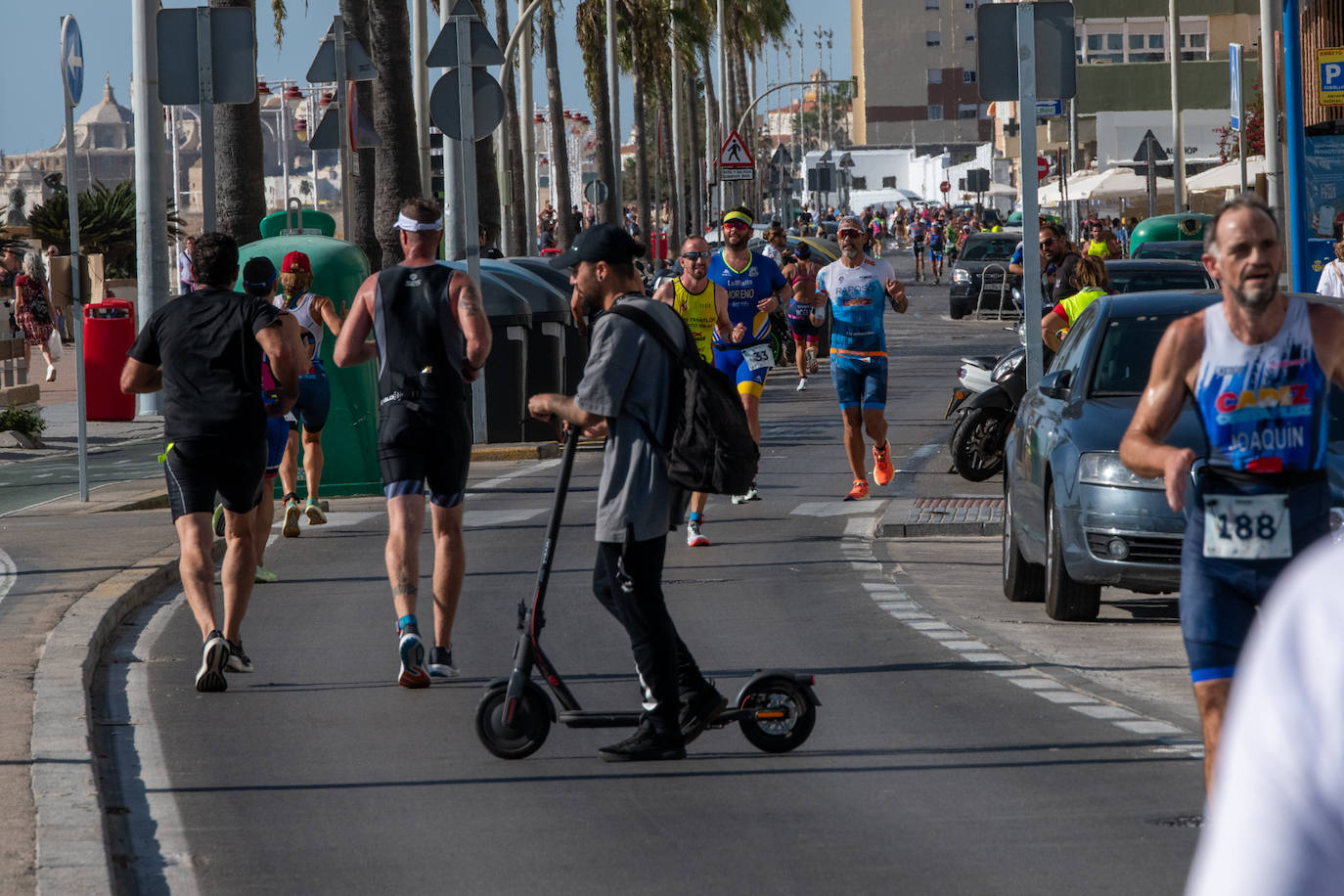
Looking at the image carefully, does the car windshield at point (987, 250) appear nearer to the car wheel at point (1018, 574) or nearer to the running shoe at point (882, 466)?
the running shoe at point (882, 466)

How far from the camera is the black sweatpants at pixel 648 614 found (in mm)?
6961

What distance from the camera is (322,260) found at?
15.5m

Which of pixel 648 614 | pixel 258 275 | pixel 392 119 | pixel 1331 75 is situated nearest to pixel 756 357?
pixel 258 275

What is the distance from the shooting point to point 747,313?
1484cm

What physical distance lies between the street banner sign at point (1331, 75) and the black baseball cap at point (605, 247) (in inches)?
556

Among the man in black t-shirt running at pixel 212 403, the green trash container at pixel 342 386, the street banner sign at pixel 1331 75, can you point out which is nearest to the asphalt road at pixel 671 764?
the man in black t-shirt running at pixel 212 403

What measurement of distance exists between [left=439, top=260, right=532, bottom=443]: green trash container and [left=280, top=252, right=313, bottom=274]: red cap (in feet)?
18.4

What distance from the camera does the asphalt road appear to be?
5.83 metres

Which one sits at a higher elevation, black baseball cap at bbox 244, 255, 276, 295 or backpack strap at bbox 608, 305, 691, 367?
black baseball cap at bbox 244, 255, 276, 295

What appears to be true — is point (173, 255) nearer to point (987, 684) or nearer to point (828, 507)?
point (828, 507)

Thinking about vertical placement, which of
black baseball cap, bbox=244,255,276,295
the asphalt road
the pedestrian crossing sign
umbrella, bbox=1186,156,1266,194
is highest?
the pedestrian crossing sign

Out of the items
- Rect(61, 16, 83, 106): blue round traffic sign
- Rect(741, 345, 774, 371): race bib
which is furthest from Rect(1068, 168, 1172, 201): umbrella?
Rect(61, 16, 83, 106): blue round traffic sign

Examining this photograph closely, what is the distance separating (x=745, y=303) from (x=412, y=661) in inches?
258

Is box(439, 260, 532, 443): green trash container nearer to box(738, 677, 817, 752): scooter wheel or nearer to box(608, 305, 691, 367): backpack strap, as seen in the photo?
box(738, 677, 817, 752): scooter wheel
